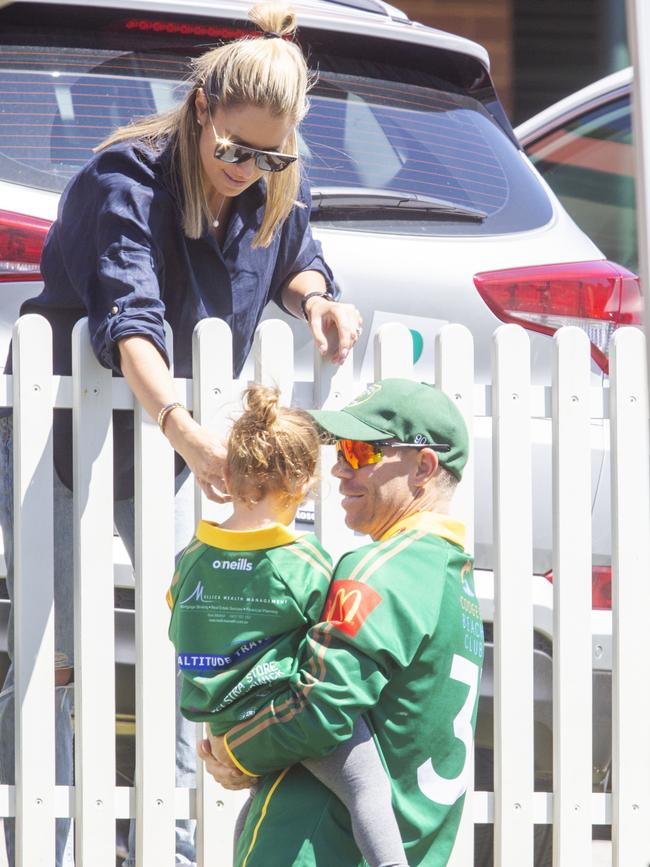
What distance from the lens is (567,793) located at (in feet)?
10.5

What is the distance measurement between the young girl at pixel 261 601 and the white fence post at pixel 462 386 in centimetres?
107

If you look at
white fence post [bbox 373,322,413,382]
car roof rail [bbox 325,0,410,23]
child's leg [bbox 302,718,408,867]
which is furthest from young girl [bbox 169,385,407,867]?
car roof rail [bbox 325,0,410,23]

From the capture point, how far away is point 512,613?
3.16 meters

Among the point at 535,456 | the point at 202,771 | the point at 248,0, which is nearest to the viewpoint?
the point at 202,771

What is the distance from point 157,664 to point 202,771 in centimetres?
27

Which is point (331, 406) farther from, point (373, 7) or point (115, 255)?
point (373, 7)

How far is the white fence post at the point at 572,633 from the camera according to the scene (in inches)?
125

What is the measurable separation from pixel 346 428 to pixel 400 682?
42 centimetres

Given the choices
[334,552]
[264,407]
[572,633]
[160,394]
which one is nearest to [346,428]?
[264,407]

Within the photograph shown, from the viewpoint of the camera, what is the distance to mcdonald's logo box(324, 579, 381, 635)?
193 cm

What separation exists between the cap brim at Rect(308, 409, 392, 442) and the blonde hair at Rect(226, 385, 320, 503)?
0.06 metres

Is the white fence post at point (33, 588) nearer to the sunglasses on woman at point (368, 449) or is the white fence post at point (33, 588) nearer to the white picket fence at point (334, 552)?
the white picket fence at point (334, 552)

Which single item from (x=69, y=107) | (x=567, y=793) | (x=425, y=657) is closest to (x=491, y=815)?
(x=567, y=793)

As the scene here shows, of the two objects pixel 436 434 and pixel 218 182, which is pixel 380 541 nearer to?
pixel 436 434
